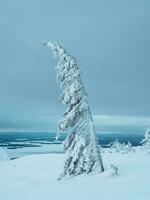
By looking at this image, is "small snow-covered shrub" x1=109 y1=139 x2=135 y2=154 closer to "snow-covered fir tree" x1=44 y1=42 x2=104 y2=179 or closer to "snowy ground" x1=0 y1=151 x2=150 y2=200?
"snowy ground" x1=0 y1=151 x2=150 y2=200

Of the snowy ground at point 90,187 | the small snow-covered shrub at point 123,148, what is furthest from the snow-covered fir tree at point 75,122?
the small snow-covered shrub at point 123,148

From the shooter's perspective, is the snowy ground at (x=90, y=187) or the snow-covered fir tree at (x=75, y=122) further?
the snow-covered fir tree at (x=75, y=122)

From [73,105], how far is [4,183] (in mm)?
6280

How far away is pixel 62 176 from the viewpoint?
25.1 m

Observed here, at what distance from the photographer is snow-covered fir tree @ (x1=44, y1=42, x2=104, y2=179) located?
79.7 ft

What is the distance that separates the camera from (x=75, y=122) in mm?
25000

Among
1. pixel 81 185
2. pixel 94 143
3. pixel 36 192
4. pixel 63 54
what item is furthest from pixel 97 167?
pixel 63 54

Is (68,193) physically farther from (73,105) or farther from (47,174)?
(47,174)

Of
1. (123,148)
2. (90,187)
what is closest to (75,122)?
(90,187)

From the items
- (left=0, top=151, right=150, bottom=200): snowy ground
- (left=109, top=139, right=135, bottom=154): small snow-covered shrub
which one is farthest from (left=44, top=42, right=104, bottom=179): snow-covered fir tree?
(left=109, top=139, right=135, bottom=154): small snow-covered shrub

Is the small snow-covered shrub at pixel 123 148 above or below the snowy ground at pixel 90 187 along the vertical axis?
above

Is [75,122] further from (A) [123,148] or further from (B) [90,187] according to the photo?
(A) [123,148]

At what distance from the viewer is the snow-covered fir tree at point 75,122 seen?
24297 millimetres

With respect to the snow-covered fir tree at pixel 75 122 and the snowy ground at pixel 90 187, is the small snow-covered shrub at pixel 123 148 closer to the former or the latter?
the snowy ground at pixel 90 187
